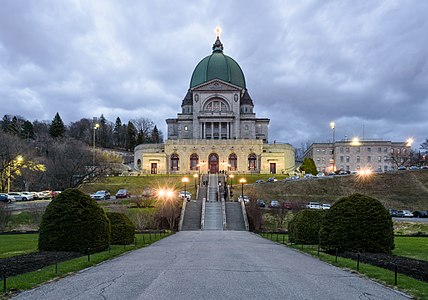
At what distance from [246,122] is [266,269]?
90.8 m

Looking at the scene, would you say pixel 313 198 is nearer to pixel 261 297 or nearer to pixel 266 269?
pixel 266 269

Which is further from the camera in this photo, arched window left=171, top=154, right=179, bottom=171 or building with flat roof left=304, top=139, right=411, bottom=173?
building with flat roof left=304, top=139, right=411, bottom=173

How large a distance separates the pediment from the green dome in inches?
79.4

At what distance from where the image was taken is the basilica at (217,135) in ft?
295

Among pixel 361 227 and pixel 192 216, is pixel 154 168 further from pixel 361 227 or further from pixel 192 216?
pixel 361 227

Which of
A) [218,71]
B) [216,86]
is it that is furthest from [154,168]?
[218,71]

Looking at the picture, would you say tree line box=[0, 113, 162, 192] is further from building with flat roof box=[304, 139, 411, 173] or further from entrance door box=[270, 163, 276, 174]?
building with flat roof box=[304, 139, 411, 173]

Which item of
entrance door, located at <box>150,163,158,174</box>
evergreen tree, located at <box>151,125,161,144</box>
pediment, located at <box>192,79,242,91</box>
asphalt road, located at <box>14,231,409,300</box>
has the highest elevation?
pediment, located at <box>192,79,242,91</box>

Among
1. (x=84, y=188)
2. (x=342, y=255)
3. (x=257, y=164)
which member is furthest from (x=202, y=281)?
(x=257, y=164)

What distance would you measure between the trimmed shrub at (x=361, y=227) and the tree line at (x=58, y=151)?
25.0 metres

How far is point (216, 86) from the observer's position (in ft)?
326

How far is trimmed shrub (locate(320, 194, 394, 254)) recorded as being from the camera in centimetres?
1850

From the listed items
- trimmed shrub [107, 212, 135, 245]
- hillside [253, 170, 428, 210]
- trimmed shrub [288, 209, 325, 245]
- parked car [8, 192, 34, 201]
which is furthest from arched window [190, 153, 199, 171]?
trimmed shrub [288, 209, 325, 245]

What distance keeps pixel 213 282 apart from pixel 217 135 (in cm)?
8911
